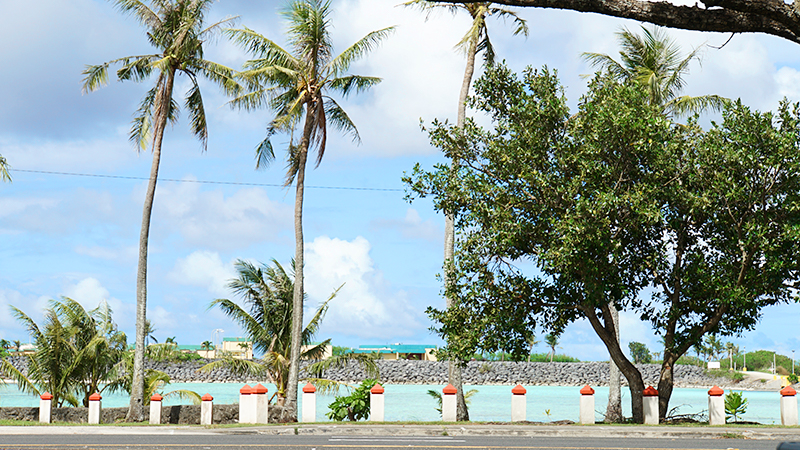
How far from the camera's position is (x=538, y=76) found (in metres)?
20.6

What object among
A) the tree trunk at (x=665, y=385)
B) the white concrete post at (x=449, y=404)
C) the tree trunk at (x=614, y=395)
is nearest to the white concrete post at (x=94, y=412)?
the white concrete post at (x=449, y=404)

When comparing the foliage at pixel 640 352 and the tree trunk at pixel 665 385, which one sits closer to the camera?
the tree trunk at pixel 665 385

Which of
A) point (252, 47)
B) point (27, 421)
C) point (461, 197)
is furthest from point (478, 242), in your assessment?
point (27, 421)

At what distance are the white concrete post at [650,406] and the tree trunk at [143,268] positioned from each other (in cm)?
1509

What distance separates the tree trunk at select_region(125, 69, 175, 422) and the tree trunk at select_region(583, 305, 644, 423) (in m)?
14.0

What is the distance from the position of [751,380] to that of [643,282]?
79.2m

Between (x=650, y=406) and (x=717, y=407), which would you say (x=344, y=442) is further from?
(x=717, y=407)

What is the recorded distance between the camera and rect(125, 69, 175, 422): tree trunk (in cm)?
2361

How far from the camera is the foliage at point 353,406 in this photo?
21.4 meters

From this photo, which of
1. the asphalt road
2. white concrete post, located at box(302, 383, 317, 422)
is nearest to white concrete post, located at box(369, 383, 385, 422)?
white concrete post, located at box(302, 383, 317, 422)

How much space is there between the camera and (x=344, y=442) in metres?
15.9

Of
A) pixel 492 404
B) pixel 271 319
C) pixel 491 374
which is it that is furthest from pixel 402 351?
pixel 271 319

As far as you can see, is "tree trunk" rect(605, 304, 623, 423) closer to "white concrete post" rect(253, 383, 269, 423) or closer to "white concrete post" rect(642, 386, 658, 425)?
"white concrete post" rect(642, 386, 658, 425)

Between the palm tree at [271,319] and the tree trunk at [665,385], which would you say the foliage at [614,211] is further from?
the palm tree at [271,319]
